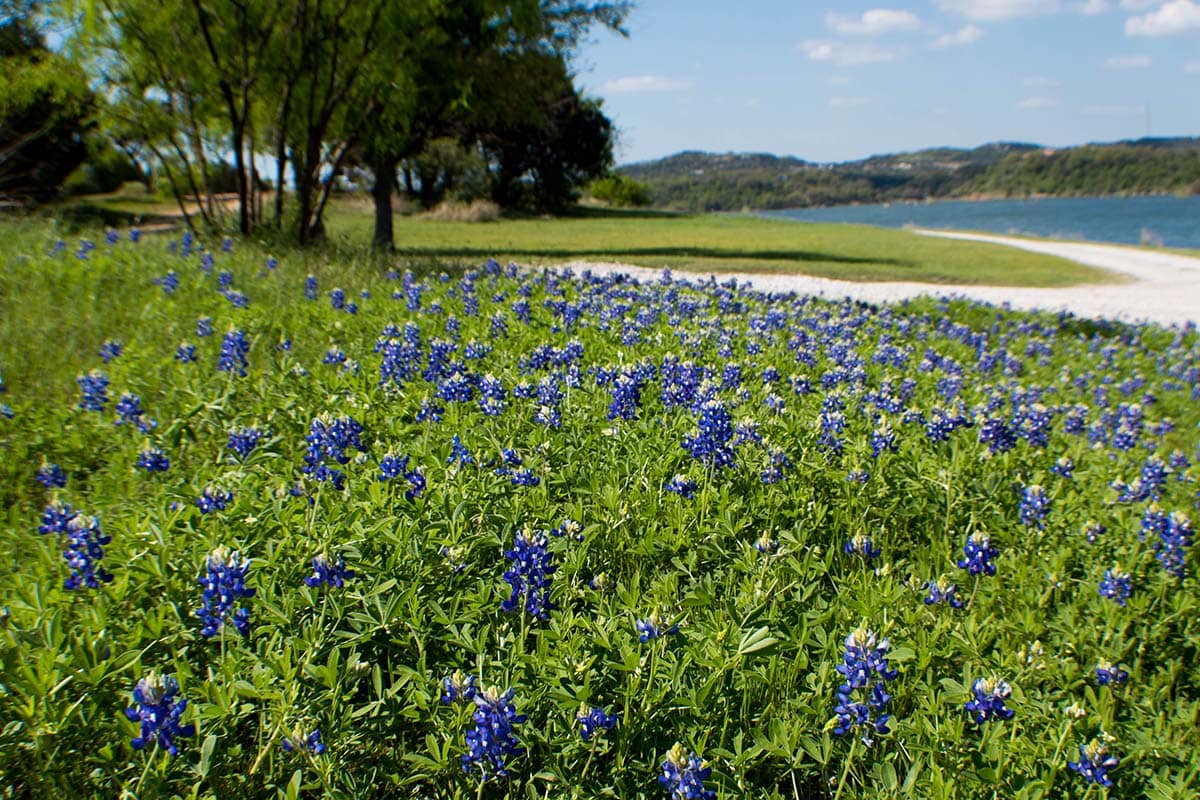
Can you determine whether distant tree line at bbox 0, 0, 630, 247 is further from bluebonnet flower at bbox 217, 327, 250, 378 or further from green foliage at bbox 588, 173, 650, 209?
green foliage at bbox 588, 173, 650, 209

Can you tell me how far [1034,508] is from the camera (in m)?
3.35

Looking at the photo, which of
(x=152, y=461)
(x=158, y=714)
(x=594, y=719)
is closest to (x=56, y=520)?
(x=152, y=461)

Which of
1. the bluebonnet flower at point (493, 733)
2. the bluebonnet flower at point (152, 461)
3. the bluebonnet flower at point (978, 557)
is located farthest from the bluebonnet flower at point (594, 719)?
the bluebonnet flower at point (152, 461)

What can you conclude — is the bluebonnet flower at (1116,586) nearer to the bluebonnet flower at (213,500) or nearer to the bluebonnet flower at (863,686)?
the bluebonnet flower at (863,686)

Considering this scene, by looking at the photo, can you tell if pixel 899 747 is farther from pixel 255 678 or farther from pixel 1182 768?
pixel 255 678

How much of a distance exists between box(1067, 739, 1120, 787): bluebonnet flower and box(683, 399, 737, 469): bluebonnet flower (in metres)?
1.75

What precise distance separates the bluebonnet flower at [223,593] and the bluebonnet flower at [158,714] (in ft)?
1.00

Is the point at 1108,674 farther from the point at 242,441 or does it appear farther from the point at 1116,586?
the point at 242,441

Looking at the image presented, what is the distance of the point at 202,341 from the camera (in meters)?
5.55

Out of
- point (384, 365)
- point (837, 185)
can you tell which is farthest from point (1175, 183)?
point (384, 365)

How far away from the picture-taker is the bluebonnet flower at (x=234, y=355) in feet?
15.2

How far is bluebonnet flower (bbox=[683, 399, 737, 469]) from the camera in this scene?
3.52 metres

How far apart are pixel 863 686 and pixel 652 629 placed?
23.2 inches

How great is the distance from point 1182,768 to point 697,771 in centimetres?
146
